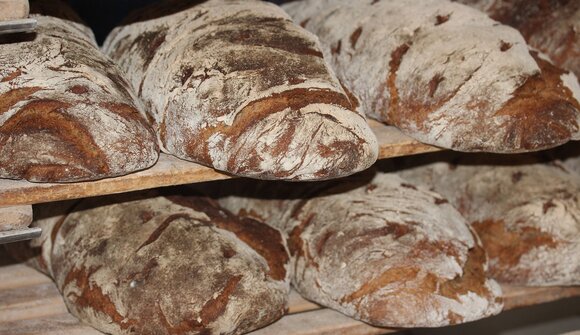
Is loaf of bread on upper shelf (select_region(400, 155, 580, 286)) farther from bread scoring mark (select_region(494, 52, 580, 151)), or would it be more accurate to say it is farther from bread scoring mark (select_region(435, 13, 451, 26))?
bread scoring mark (select_region(435, 13, 451, 26))

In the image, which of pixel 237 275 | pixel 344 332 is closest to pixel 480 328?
pixel 344 332

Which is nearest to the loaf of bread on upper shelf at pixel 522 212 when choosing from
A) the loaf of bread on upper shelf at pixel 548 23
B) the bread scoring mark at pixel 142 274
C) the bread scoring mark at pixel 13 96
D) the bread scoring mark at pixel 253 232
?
the loaf of bread on upper shelf at pixel 548 23

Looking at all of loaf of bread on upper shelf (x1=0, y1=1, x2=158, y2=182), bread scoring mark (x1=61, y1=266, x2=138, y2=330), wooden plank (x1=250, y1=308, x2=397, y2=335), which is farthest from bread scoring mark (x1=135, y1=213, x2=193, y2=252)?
wooden plank (x1=250, y1=308, x2=397, y2=335)

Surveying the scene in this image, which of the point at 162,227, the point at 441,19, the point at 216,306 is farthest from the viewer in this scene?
the point at 441,19

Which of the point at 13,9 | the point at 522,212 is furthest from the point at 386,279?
the point at 13,9

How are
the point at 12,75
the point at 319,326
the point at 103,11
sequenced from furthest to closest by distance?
1. the point at 103,11
2. the point at 319,326
3. the point at 12,75

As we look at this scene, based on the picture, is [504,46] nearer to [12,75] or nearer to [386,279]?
[386,279]

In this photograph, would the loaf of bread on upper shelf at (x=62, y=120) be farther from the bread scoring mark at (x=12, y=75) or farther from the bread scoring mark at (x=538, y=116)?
the bread scoring mark at (x=538, y=116)
